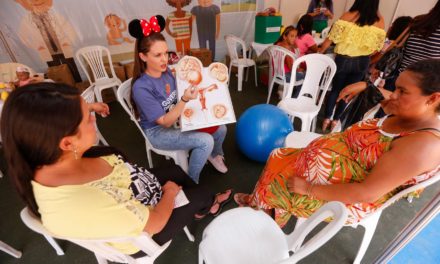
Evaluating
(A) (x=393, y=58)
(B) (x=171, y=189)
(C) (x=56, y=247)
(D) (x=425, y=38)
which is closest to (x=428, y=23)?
(D) (x=425, y=38)

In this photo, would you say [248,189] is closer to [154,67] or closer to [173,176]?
[173,176]

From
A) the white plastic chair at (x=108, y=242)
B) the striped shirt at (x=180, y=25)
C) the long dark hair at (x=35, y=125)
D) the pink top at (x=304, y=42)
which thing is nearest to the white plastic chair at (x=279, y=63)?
the pink top at (x=304, y=42)

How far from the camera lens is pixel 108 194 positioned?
77cm

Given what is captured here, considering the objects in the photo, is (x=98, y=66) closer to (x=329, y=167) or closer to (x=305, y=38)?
(x=305, y=38)

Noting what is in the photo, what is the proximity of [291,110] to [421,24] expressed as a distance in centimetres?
113

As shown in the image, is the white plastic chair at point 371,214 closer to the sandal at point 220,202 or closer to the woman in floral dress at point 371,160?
the woman in floral dress at point 371,160

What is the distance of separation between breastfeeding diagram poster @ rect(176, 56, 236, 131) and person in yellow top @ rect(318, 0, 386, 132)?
1296mm

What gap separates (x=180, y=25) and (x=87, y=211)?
3.98m

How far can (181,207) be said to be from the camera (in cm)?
113

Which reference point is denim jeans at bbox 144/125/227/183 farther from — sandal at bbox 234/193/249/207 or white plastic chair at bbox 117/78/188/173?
sandal at bbox 234/193/249/207

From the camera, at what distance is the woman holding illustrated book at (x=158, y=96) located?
4.88 ft

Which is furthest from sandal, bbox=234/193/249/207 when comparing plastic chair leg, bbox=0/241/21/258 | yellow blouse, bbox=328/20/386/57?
yellow blouse, bbox=328/20/386/57

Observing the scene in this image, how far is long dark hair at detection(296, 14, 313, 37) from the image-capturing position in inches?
118

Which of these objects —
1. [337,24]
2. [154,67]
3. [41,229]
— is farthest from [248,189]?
[337,24]
